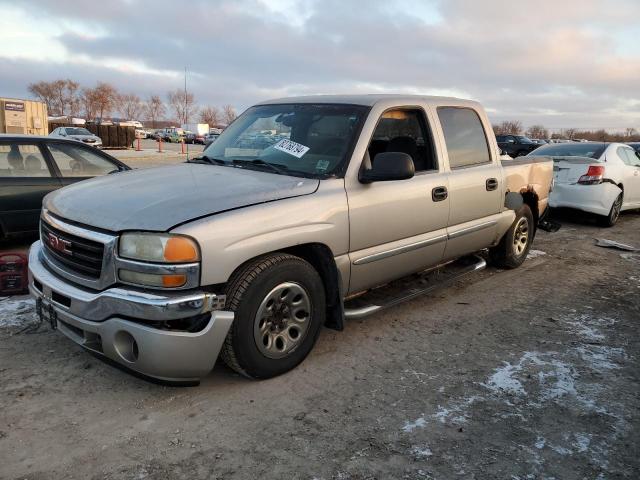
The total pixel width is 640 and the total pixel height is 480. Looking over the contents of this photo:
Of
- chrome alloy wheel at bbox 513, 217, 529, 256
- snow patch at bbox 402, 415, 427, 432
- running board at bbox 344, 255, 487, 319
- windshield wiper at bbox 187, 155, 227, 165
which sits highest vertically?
windshield wiper at bbox 187, 155, 227, 165

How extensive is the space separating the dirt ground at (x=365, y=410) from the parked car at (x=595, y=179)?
5.01 metres

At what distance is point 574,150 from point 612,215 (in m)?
1.38

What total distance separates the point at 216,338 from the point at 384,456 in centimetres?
108

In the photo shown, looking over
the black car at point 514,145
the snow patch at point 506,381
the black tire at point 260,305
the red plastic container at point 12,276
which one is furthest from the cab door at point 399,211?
the black car at point 514,145

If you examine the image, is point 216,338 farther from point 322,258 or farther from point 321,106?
point 321,106

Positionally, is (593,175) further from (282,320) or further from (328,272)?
(282,320)

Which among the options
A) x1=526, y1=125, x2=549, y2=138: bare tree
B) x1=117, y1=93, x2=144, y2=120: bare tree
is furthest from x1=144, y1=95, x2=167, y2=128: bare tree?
x1=526, y1=125, x2=549, y2=138: bare tree

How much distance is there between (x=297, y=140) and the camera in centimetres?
401

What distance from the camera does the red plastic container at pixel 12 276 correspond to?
15.3 ft

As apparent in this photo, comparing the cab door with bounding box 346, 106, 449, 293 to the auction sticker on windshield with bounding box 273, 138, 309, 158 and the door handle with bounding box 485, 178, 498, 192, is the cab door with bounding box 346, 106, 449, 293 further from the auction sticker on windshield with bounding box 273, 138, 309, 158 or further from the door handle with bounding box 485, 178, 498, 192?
the door handle with bounding box 485, 178, 498, 192

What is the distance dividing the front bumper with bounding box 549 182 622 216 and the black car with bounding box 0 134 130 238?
7.44 metres

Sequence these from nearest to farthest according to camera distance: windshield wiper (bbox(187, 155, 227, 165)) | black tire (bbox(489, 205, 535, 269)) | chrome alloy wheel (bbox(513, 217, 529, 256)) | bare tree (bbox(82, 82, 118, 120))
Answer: windshield wiper (bbox(187, 155, 227, 165)) < black tire (bbox(489, 205, 535, 269)) < chrome alloy wheel (bbox(513, 217, 529, 256)) < bare tree (bbox(82, 82, 118, 120))

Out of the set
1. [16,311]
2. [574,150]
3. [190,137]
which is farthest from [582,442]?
[190,137]

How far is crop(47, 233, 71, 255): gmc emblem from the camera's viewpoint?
3.16m
